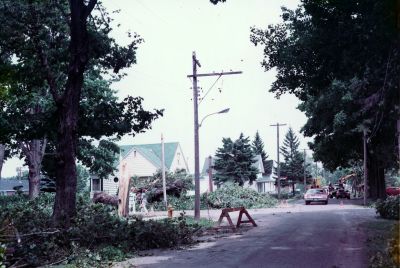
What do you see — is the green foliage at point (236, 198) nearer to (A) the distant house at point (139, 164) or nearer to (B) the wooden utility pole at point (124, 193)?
(B) the wooden utility pole at point (124, 193)

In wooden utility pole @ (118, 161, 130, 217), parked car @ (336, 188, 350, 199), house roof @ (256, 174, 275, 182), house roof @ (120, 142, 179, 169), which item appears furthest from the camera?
house roof @ (256, 174, 275, 182)

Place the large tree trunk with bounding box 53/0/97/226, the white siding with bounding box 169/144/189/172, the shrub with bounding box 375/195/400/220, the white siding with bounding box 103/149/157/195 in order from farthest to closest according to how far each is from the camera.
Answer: the white siding with bounding box 169/144/189/172 → the white siding with bounding box 103/149/157/195 → the shrub with bounding box 375/195/400/220 → the large tree trunk with bounding box 53/0/97/226

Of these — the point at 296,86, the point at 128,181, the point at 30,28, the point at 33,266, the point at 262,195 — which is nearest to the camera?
the point at 33,266

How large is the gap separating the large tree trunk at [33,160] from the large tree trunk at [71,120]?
20993mm

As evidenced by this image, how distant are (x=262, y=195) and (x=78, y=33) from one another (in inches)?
1361

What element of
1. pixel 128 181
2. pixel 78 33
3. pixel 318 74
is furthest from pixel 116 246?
pixel 128 181

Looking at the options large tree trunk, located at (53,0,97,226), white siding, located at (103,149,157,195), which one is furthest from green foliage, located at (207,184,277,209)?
large tree trunk, located at (53,0,97,226)

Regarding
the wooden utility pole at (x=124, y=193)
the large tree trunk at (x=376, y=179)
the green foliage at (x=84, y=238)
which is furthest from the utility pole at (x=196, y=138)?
the large tree trunk at (x=376, y=179)

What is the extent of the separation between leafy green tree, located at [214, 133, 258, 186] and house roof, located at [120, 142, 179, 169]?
696 cm

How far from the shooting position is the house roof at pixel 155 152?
5946 centimetres

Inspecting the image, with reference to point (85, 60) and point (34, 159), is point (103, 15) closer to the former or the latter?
point (85, 60)

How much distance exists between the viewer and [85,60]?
1362 cm

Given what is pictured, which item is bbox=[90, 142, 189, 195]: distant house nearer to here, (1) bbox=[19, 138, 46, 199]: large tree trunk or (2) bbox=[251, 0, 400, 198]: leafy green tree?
(1) bbox=[19, 138, 46, 199]: large tree trunk

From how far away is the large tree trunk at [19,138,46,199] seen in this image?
108 feet
